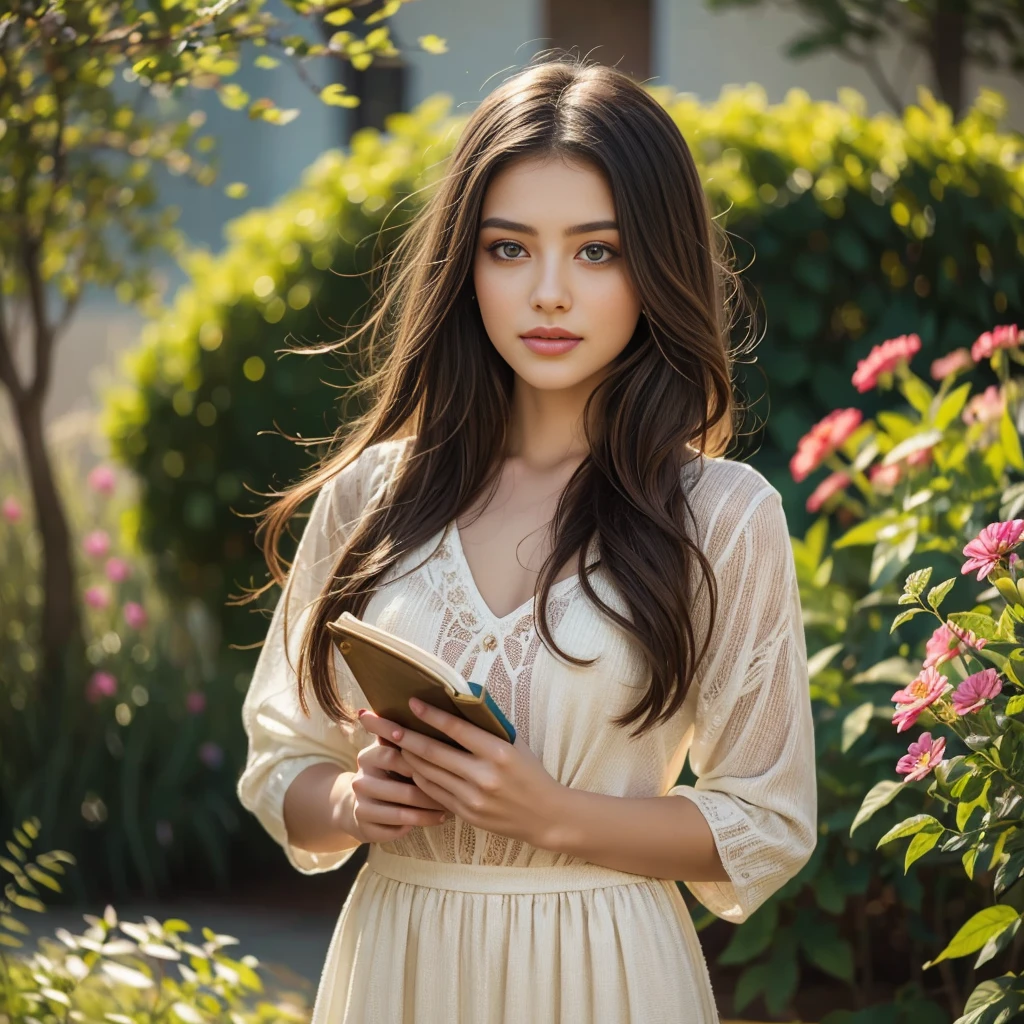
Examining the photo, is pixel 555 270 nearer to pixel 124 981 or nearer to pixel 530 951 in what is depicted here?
pixel 530 951

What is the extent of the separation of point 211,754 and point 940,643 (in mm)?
2855

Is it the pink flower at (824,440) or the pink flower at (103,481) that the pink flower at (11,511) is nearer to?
the pink flower at (103,481)

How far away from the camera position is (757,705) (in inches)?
69.8

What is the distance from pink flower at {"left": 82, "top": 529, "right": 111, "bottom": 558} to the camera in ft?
15.7

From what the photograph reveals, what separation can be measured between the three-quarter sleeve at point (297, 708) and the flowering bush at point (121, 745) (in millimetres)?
2295

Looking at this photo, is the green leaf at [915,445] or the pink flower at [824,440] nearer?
the green leaf at [915,445]

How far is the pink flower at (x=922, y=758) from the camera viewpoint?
1770 millimetres

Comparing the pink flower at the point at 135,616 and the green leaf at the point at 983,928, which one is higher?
the green leaf at the point at 983,928

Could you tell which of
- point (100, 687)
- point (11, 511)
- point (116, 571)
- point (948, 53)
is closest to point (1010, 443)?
point (100, 687)

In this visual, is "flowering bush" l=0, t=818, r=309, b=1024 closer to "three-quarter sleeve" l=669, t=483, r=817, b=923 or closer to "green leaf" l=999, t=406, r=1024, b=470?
"three-quarter sleeve" l=669, t=483, r=817, b=923

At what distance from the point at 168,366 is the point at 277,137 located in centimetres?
488

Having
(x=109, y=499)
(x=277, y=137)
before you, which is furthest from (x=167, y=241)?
(x=277, y=137)

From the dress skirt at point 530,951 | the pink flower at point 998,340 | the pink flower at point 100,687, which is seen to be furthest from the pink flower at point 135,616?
the dress skirt at point 530,951

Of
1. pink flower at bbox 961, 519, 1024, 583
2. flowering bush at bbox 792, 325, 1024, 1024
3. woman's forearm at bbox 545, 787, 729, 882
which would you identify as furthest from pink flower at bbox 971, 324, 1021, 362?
woman's forearm at bbox 545, 787, 729, 882
